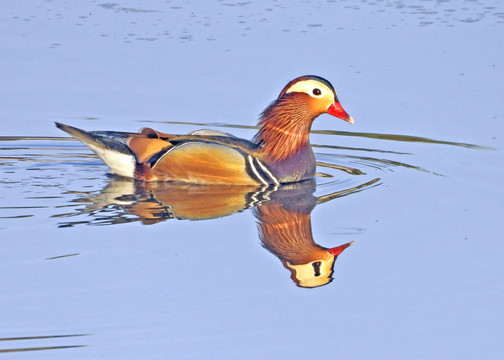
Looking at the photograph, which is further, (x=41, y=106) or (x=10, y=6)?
(x=10, y=6)

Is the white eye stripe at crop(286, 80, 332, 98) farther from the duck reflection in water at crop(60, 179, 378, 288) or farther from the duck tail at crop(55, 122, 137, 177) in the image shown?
the duck tail at crop(55, 122, 137, 177)

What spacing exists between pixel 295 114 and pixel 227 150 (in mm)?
834

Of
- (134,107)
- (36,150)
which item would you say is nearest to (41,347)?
(36,150)

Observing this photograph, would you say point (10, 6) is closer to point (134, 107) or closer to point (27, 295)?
point (134, 107)

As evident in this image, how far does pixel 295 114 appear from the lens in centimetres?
1021

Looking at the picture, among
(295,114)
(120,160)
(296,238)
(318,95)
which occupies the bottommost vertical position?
(296,238)

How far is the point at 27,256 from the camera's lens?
726 centimetres

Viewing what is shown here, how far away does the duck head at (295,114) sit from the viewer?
1000 centimetres

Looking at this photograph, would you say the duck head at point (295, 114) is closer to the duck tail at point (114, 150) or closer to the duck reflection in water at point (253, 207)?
the duck reflection in water at point (253, 207)

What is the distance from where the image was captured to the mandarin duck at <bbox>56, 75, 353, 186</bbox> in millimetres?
9695

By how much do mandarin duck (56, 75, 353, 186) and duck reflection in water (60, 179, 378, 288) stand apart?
0.38 ft

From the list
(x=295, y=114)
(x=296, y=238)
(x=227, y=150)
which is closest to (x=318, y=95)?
(x=295, y=114)

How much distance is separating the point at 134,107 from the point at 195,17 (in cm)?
305

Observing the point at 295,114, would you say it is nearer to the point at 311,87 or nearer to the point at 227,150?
the point at 311,87
